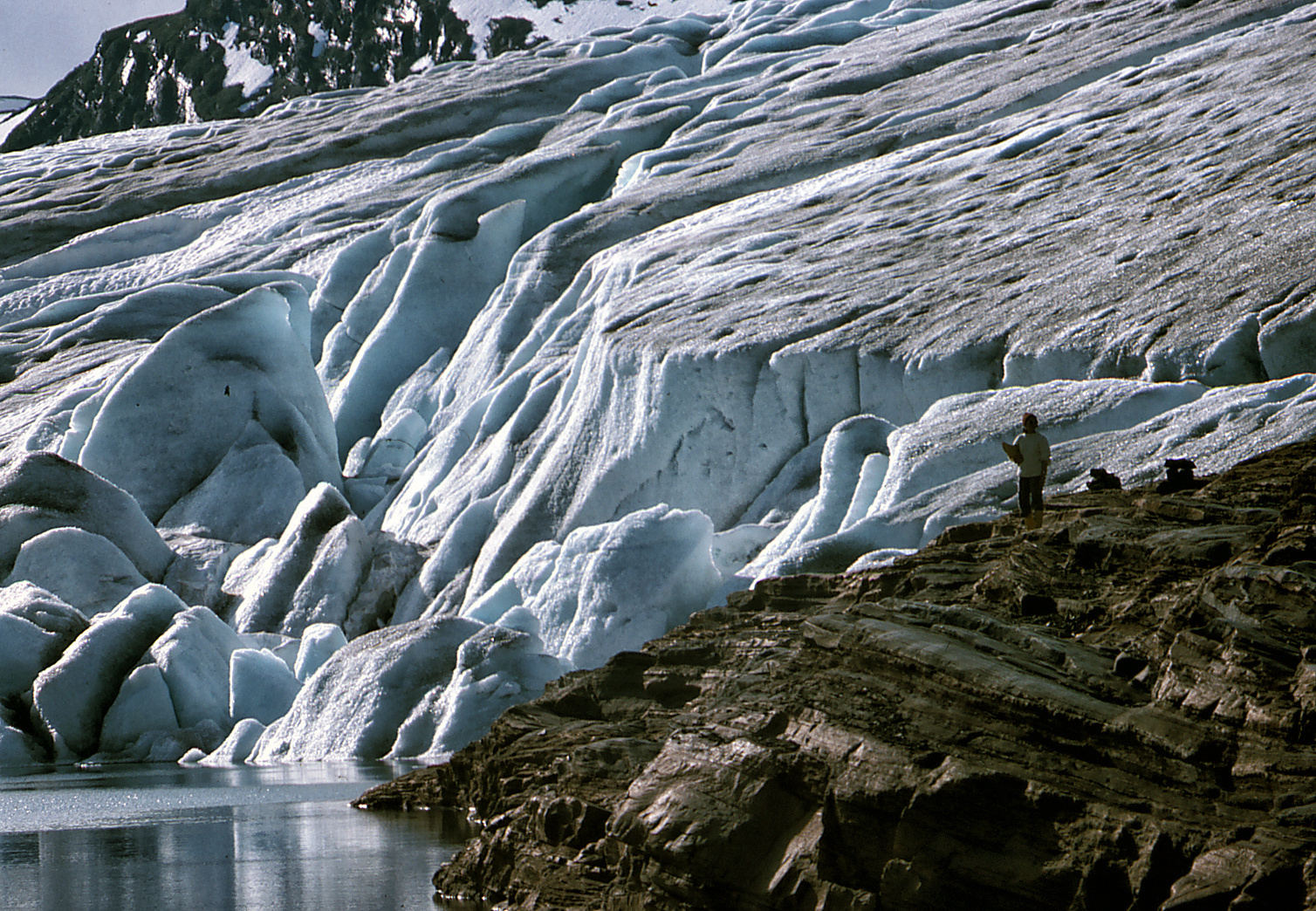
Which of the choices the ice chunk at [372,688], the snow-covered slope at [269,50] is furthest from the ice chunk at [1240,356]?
the snow-covered slope at [269,50]

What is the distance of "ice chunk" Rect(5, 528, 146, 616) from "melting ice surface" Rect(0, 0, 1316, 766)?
0.20 ft

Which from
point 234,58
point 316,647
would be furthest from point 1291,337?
point 234,58

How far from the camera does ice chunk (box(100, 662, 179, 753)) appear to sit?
75.7ft

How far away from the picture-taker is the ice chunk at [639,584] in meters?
19.9

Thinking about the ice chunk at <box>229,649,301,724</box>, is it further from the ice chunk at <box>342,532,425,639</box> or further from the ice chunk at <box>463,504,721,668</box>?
the ice chunk at <box>463,504,721,668</box>

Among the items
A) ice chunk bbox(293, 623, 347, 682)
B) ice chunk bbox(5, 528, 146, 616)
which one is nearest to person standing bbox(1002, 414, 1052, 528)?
ice chunk bbox(293, 623, 347, 682)

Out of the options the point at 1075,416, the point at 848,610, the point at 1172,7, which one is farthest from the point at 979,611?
the point at 1172,7

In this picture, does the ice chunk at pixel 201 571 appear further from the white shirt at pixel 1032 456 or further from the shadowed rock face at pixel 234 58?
the shadowed rock face at pixel 234 58

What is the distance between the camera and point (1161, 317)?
17.9m

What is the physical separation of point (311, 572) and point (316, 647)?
3.10m

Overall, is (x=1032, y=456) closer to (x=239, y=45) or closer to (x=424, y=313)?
(x=424, y=313)

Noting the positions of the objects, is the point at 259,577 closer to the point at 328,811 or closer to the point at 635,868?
the point at 328,811

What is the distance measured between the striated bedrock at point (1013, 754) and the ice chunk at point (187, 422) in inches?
891

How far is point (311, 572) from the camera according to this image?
1062 inches
